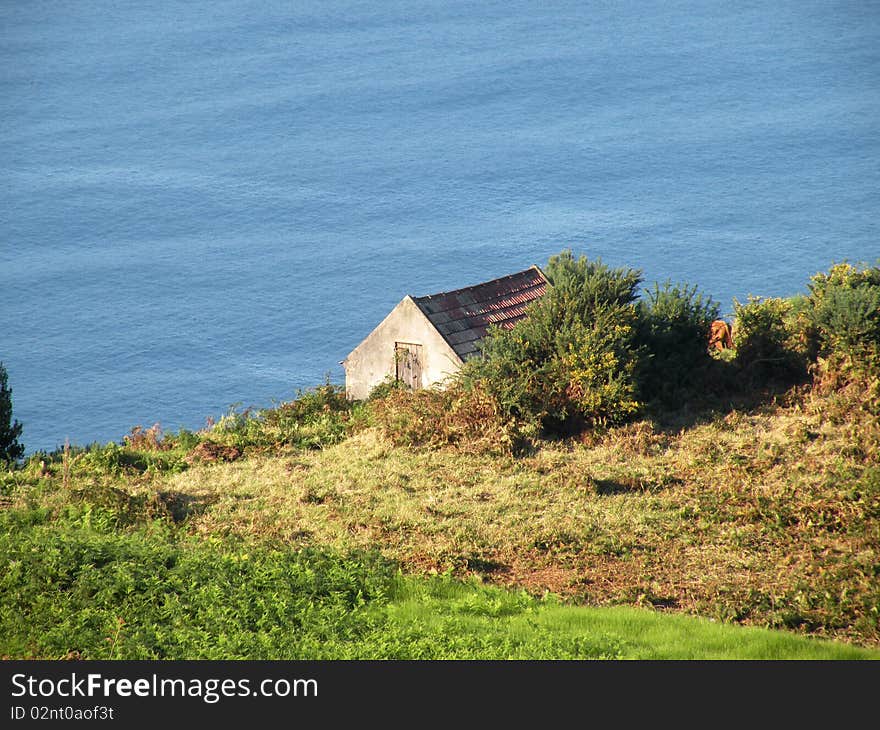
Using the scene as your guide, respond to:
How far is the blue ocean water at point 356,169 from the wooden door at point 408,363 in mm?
37131

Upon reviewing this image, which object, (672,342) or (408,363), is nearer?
(672,342)

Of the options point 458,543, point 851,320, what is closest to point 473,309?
point 851,320

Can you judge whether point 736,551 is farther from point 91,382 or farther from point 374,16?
point 374,16

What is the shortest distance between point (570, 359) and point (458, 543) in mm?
6516

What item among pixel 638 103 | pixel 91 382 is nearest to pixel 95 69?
pixel 638 103

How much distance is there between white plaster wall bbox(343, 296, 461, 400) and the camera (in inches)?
1160

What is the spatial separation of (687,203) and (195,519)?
97.3 meters

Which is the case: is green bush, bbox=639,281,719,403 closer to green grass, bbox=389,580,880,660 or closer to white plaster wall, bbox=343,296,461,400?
white plaster wall, bbox=343,296,461,400

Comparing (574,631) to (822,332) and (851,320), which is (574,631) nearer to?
(851,320)

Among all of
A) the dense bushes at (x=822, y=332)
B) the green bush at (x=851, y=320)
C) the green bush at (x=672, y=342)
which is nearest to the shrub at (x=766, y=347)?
the dense bushes at (x=822, y=332)

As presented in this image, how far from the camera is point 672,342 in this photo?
1011 inches

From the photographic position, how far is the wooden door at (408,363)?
99.1 ft

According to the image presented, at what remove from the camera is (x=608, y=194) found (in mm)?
113625

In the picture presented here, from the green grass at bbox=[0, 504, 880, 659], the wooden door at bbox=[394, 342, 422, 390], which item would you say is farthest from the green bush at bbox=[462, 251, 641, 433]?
the green grass at bbox=[0, 504, 880, 659]
